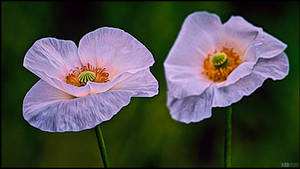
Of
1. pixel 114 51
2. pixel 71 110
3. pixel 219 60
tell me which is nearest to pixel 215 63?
pixel 219 60

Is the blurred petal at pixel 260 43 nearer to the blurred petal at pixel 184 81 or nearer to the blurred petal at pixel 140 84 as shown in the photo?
the blurred petal at pixel 184 81

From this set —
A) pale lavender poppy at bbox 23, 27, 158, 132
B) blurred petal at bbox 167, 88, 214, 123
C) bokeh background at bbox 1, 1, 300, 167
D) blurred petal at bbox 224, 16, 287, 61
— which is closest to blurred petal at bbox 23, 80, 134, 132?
pale lavender poppy at bbox 23, 27, 158, 132

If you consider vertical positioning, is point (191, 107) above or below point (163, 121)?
above

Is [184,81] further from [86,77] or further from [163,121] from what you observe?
[163,121]

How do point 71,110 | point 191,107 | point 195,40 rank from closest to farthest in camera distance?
point 71,110 → point 191,107 → point 195,40

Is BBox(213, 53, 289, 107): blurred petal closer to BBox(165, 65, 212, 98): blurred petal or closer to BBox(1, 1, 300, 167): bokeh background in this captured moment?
BBox(165, 65, 212, 98): blurred petal

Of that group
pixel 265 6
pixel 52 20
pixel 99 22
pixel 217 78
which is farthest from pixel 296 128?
pixel 52 20

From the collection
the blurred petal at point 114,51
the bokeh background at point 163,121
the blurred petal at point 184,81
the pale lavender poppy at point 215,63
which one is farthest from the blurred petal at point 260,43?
the bokeh background at point 163,121
